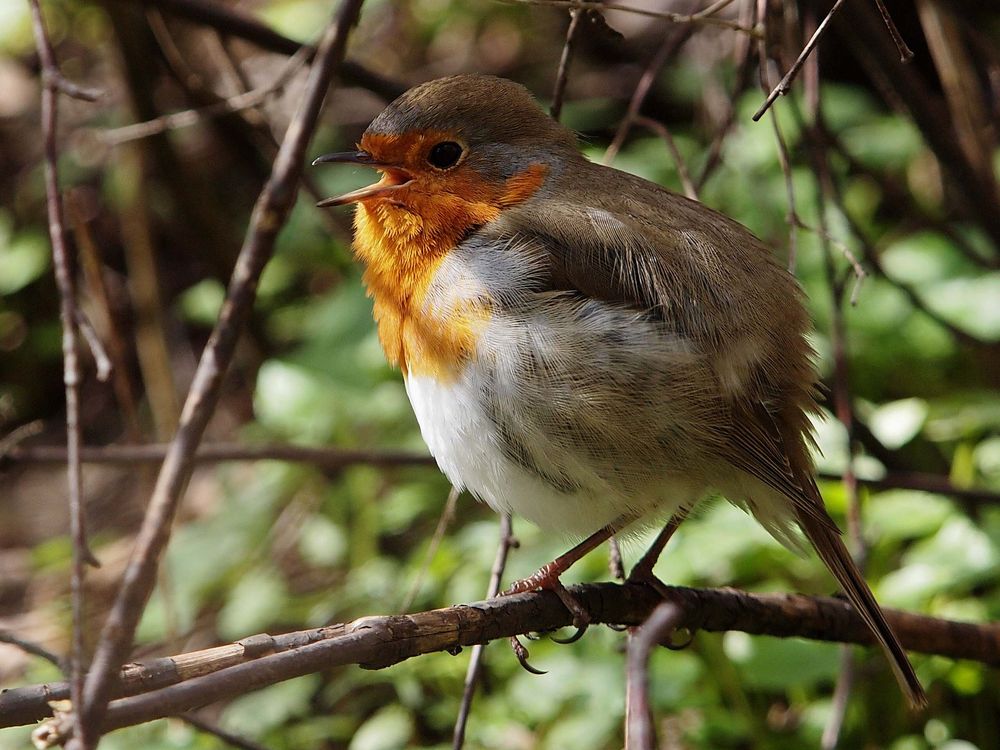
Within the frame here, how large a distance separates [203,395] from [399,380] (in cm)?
300

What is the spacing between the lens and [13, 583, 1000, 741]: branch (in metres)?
1.42

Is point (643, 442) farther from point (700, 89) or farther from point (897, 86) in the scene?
point (700, 89)

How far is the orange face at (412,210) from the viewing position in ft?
8.45

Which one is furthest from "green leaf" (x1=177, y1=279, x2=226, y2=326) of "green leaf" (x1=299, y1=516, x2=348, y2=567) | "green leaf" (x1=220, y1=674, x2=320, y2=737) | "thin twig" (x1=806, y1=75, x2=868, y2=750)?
"thin twig" (x1=806, y1=75, x2=868, y2=750)

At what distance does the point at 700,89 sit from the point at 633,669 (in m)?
4.48

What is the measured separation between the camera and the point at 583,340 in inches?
93.0

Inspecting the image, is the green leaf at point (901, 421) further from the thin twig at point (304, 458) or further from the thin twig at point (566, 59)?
the thin twig at point (566, 59)

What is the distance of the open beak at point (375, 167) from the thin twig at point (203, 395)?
2.66 feet

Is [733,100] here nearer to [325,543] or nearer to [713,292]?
[713,292]

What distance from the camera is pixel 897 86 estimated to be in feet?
11.0

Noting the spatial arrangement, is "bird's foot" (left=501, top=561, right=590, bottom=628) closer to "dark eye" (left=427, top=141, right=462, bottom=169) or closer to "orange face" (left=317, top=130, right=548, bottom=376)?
"orange face" (left=317, top=130, right=548, bottom=376)

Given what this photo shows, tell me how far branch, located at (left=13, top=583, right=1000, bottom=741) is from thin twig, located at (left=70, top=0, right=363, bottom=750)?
0.09 meters

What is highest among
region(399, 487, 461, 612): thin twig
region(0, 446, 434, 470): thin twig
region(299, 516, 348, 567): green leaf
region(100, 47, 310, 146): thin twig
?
region(100, 47, 310, 146): thin twig

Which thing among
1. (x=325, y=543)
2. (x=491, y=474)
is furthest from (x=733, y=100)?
(x=325, y=543)
